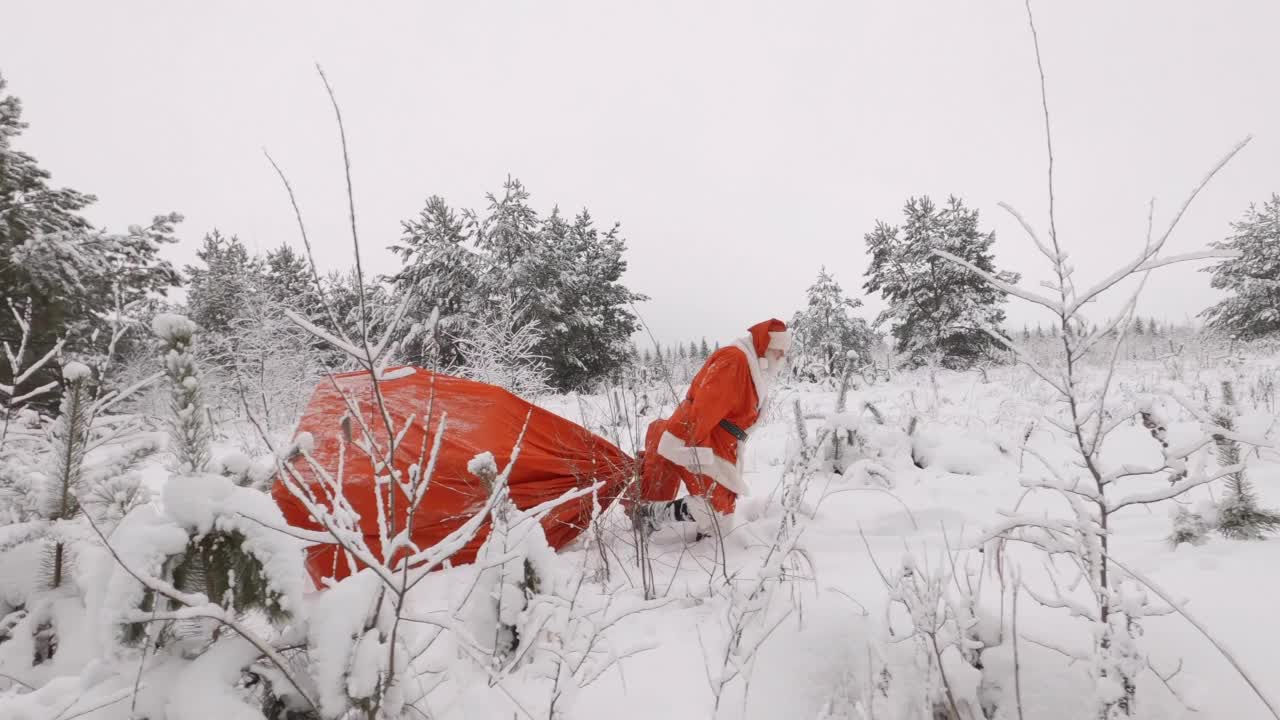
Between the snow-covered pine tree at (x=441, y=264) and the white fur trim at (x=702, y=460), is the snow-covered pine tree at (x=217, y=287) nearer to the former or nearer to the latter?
the snow-covered pine tree at (x=441, y=264)

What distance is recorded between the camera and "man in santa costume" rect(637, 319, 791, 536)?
2.84m

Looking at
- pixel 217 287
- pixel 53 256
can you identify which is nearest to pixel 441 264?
pixel 53 256

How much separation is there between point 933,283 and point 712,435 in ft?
58.4

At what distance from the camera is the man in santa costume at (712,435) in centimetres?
284

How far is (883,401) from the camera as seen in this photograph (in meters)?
7.68

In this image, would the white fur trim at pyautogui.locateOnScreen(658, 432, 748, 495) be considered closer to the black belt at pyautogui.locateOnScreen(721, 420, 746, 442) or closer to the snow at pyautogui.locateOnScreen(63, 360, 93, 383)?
the black belt at pyautogui.locateOnScreen(721, 420, 746, 442)

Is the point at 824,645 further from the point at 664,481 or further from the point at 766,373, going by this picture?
the point at 766,373

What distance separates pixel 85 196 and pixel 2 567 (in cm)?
1008

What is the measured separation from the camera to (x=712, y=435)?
9.73 feet

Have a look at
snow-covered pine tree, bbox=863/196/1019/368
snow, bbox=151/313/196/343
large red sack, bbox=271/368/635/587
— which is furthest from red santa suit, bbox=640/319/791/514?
snow-covered pine tree, bbox=863/196/1019/368

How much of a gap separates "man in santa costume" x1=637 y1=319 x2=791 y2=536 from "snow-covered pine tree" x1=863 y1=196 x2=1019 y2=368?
1634cm

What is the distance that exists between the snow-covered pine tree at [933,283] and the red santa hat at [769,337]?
1613cm

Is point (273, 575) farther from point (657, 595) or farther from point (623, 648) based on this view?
point (657, 595)

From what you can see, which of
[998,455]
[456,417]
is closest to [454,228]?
[456,417]
